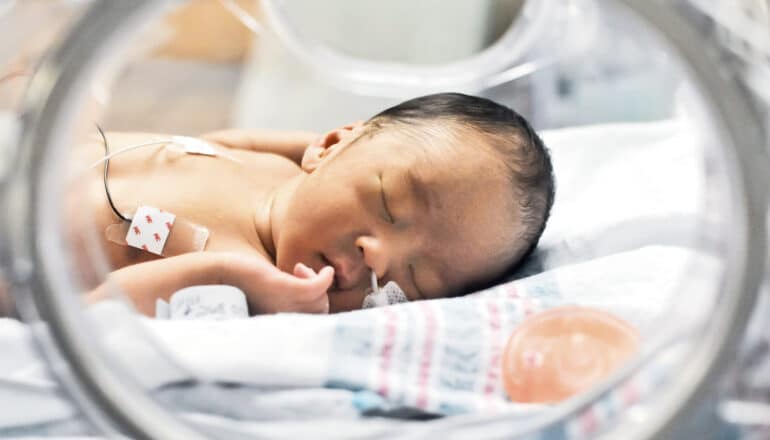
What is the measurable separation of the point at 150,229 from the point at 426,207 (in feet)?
0.96

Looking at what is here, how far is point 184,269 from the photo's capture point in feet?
2.68

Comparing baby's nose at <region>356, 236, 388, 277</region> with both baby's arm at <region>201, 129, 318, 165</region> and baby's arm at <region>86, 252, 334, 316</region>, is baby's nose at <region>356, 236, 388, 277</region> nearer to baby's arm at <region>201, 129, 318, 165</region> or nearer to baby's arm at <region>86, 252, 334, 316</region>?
baby's arm at <region>86, 252, 334, 316</region>

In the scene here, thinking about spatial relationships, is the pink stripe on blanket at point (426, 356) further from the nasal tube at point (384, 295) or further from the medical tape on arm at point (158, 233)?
the medical tape on arm at point (158, 233)

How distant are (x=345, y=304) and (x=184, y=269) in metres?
0.17

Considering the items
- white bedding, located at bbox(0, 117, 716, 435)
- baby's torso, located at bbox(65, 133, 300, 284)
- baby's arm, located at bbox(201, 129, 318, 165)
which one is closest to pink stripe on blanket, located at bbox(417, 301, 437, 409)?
white bedding, located at bbox(0, 117, 716, 435)

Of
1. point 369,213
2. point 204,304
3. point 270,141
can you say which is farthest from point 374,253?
point 270,141

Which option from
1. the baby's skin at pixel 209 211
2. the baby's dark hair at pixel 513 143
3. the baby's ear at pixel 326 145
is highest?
the baby's dark hair at pixel 513 143

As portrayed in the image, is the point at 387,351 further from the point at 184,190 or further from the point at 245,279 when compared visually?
the point at 184,190

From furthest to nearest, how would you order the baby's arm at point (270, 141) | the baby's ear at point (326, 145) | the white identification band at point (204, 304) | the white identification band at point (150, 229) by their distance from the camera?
the baby's arm at point (270, 141) → the baby's ear at point (326, 145) → the white identification band at point (150, 229) → the white identification band at point (204, 304)

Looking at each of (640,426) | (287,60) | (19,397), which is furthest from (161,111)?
(640,426)

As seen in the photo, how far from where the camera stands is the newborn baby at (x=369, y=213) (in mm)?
824

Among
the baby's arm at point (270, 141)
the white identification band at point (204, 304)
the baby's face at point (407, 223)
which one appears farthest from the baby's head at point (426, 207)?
the baby's arm at point (270, 141)

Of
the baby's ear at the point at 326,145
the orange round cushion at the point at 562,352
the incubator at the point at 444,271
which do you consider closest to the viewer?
the incubator at the point at 444,271

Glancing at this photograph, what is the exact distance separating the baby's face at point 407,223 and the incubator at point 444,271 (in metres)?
0.02
